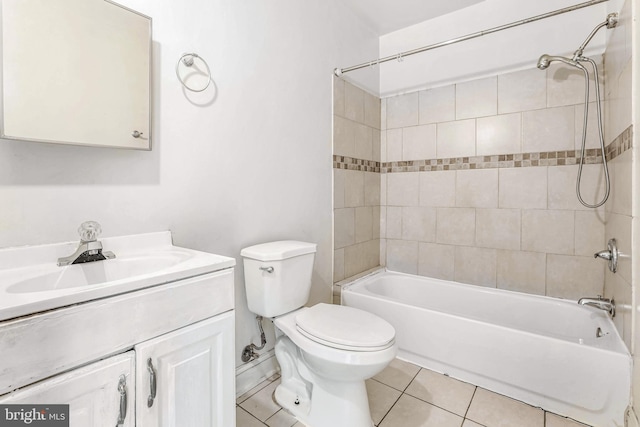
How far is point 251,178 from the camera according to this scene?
171cm

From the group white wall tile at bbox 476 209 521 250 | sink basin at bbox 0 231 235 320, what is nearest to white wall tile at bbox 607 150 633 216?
white wall tile at bbox 476 209 521 250

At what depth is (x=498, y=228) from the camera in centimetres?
227

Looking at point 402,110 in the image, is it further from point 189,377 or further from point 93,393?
point 93,393

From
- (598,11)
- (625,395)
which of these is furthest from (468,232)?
(598,11)

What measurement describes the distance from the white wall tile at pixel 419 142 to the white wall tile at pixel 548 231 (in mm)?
841

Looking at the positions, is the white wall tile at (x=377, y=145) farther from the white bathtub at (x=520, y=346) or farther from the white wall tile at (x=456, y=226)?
the white bathtub at (x=520, y=346)

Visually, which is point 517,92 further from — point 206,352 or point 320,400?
point 206,352

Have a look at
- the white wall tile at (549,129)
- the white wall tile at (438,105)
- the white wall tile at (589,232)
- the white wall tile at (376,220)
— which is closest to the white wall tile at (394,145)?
the white wall tile at (438,105)

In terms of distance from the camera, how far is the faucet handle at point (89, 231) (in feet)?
3.42

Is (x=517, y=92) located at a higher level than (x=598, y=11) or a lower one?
lower

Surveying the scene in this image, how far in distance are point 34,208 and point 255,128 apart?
1.03m

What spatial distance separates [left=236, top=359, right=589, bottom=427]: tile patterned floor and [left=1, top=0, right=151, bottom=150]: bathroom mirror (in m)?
1.38

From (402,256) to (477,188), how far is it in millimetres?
829

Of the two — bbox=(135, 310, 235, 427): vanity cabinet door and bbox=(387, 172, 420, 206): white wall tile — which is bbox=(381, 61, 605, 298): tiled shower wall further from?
bbox=(135, 310, 235, 427): vanity cabinet door
